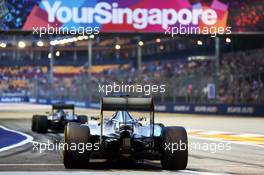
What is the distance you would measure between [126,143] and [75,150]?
80 cm

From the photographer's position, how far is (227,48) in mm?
45938

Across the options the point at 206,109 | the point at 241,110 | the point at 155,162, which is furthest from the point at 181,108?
the point at 155,162

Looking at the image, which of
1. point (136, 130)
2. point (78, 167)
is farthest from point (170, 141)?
point (78, 167)

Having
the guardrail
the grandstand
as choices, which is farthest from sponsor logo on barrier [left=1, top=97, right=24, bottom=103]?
the guardrail

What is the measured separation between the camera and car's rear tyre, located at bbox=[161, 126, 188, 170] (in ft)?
30.8

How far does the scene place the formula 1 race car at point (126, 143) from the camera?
30.9 feet

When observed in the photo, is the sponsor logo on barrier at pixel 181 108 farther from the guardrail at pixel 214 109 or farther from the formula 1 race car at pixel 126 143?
the formula 1 race car at pixel 126 143

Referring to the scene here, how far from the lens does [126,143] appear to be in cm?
942

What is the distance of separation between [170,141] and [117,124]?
3.55ft

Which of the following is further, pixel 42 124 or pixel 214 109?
pixel 214 109

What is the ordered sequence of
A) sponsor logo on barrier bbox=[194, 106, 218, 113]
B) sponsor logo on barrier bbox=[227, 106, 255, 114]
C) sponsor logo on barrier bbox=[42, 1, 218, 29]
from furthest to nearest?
1. sponsor logo on barrier bbox=[194, 106, 218, 113]
2. sponsor logo on barrier bbox=[227, 106, 255, 114]
3. sponsor logo on barrier bbox=[42, 1, 218, 29]

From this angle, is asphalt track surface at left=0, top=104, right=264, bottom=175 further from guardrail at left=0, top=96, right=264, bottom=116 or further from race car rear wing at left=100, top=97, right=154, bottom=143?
guardrail at left=0, top=96, right=264, bottom=116

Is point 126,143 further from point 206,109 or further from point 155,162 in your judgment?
point 206,109

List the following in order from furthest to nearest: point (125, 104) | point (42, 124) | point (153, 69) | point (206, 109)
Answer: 1. point (153, 69)
2. point (206, 109)
3. point (42, 124)
4. point (125, 104)
